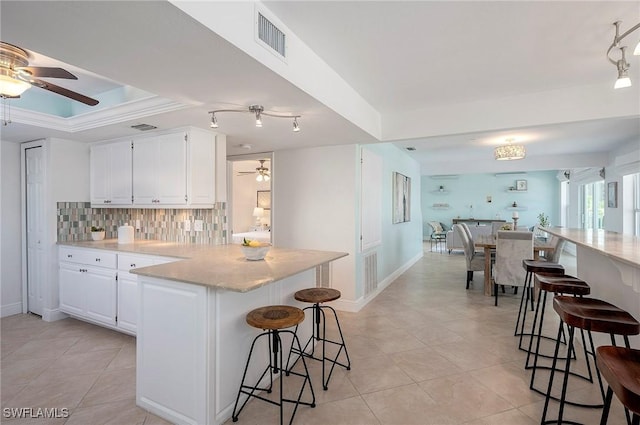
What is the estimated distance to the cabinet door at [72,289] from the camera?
3.53 metres

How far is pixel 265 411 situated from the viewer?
209 cm

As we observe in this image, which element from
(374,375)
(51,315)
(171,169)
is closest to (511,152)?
(374,375)

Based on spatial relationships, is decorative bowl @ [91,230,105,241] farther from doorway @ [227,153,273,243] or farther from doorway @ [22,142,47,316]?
doorway @ [227,153,273,243]

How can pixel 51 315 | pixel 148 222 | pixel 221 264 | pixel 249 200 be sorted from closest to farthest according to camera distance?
pixel 221 264 → pixel 51 315 → pixel 148 222 → pixel 249 200

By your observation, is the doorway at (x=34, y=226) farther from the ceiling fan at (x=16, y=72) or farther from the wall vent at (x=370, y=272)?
the wall vent at (x=370, y=272)

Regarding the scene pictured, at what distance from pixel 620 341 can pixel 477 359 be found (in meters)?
1.02

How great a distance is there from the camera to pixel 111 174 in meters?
3.90

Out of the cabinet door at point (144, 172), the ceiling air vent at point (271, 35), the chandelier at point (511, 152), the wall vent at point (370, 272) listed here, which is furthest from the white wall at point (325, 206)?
the ceiling air vent at point (271, 35)

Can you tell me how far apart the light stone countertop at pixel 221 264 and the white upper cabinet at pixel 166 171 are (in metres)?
0.52

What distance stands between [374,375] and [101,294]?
9.43ft

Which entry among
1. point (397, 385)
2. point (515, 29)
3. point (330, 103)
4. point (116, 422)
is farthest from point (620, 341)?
point (116, 422)

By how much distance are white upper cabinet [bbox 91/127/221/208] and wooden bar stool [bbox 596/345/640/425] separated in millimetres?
3328

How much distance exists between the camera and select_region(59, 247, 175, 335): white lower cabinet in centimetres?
314

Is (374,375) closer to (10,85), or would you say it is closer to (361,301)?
(361,301)
